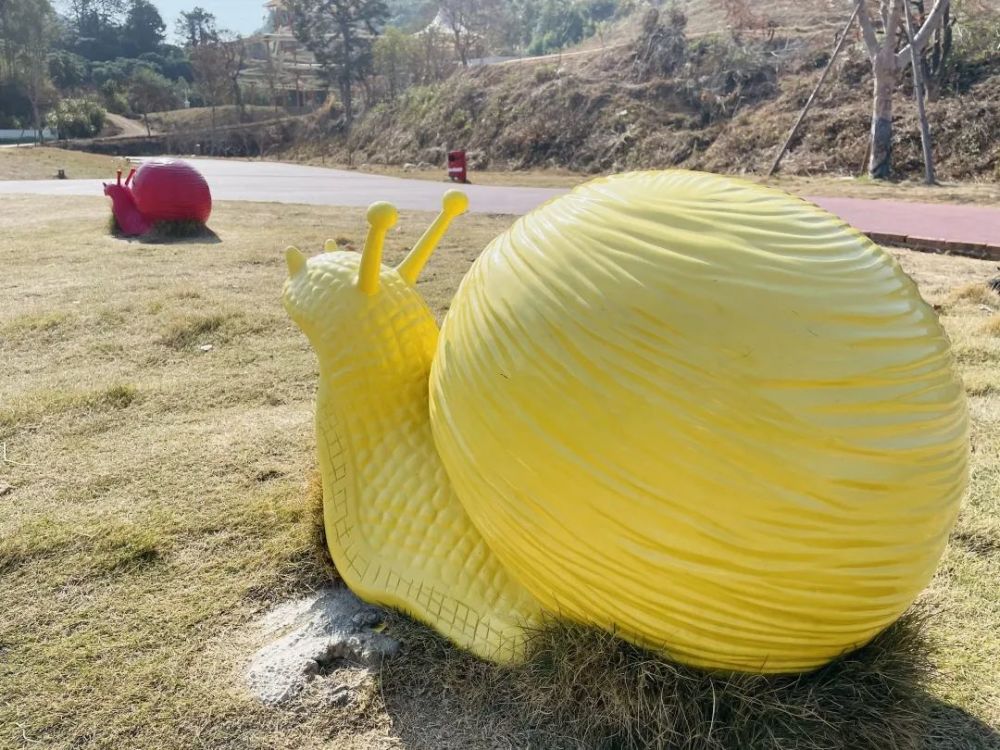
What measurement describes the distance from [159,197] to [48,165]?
15.9 metres

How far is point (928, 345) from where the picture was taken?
1565mm

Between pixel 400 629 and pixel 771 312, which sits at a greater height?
pixel 771 312

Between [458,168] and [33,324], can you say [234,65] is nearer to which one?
[458,168]

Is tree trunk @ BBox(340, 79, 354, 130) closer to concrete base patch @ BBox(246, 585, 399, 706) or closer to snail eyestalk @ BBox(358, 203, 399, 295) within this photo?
snail eyestalk @ BBox(358, 203, 399, 295)

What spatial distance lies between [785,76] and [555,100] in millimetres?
7395

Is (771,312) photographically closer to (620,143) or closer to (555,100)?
(620,143)

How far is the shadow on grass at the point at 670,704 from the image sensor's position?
169cm

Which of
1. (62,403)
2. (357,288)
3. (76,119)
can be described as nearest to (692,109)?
(62,403)

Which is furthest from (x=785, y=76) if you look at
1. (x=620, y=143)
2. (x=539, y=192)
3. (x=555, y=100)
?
(x=539, y=192)

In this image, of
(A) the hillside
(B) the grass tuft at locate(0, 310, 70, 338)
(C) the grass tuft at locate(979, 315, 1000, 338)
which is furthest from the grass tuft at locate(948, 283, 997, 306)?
(A) the hillside

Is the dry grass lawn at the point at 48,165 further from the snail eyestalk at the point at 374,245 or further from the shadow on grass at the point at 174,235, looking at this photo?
the snail eyestalk at the point at 374,245

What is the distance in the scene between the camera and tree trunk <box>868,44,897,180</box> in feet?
46.5

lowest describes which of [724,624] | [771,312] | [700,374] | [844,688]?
[844,688]

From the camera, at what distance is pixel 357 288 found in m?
2.39
